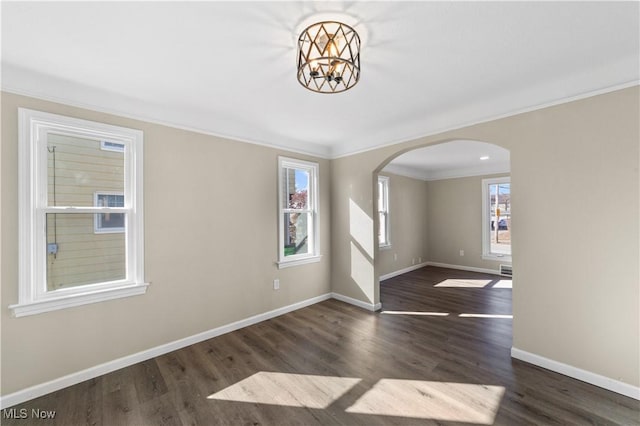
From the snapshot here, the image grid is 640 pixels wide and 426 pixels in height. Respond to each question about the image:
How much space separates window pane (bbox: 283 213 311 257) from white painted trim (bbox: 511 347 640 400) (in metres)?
2.76

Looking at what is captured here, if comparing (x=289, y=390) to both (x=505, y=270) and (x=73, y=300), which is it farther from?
(x=505, y=270)

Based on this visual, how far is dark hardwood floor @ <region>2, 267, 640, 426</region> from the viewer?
181cm

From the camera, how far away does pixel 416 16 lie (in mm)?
1489

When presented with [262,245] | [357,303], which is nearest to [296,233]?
[262,245]

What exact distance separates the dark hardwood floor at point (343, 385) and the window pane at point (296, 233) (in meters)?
1.11

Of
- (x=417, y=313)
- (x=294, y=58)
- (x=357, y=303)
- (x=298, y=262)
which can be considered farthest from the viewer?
(x=357, y=303)

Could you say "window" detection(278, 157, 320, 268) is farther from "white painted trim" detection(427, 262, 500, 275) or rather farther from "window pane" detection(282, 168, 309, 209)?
"white painted trim" detection(427, 262, 500, 275)

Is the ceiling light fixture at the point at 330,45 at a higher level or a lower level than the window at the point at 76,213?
higher

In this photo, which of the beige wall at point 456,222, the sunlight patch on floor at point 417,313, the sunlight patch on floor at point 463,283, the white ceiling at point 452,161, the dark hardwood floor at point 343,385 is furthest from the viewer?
the beige wall at point 456,222

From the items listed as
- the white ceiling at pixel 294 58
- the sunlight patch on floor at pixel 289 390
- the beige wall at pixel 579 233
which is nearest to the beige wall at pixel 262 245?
the beige wall at pixel 579 233

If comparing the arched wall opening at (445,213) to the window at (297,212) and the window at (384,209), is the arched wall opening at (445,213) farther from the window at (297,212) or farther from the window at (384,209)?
the window at (297,212)

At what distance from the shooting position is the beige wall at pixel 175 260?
1977 millimetres

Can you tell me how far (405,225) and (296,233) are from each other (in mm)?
3407

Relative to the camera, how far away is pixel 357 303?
396cm
